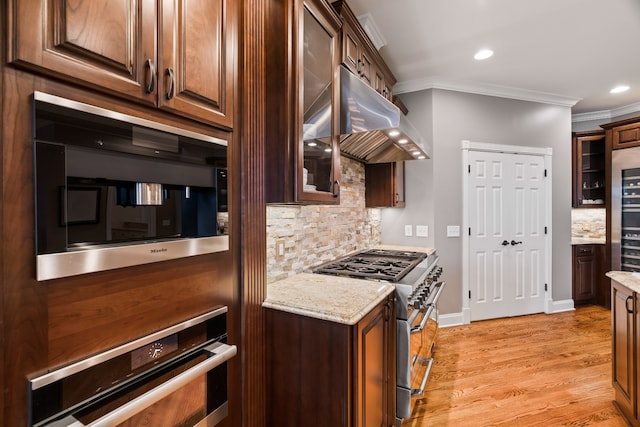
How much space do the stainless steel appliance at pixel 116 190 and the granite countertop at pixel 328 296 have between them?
1.56ft

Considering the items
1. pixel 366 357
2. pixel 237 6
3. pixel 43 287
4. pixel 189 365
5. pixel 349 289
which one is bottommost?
pixel 366 357

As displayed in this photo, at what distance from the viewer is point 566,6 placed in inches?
91.2

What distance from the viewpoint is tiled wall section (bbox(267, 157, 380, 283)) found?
75.0 inches

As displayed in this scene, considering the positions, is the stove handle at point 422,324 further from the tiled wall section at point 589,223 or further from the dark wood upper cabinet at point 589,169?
the tiled wall section at point 589,223

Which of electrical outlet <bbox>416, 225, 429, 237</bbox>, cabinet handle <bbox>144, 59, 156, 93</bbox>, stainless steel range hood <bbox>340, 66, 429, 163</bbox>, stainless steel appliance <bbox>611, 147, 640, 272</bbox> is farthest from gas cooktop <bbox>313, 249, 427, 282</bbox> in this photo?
stainless steel appliance <bbox>611, 147, 640, 272</bbox>

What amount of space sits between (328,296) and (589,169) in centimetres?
515

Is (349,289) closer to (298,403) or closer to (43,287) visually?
(298,403)

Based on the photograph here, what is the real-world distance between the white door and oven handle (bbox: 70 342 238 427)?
129 inches

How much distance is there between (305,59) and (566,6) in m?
2.23

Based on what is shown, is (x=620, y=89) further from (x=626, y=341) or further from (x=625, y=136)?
(x=626, y=341)

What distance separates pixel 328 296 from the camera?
157 centimetres

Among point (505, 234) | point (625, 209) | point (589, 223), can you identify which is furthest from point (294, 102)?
point (589, 223)

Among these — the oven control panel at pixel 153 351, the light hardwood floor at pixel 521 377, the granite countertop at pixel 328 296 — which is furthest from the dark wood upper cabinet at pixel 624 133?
the oven control panel at pixel 153 351

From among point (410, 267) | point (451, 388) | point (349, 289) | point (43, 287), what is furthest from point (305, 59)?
point (451, 388)
